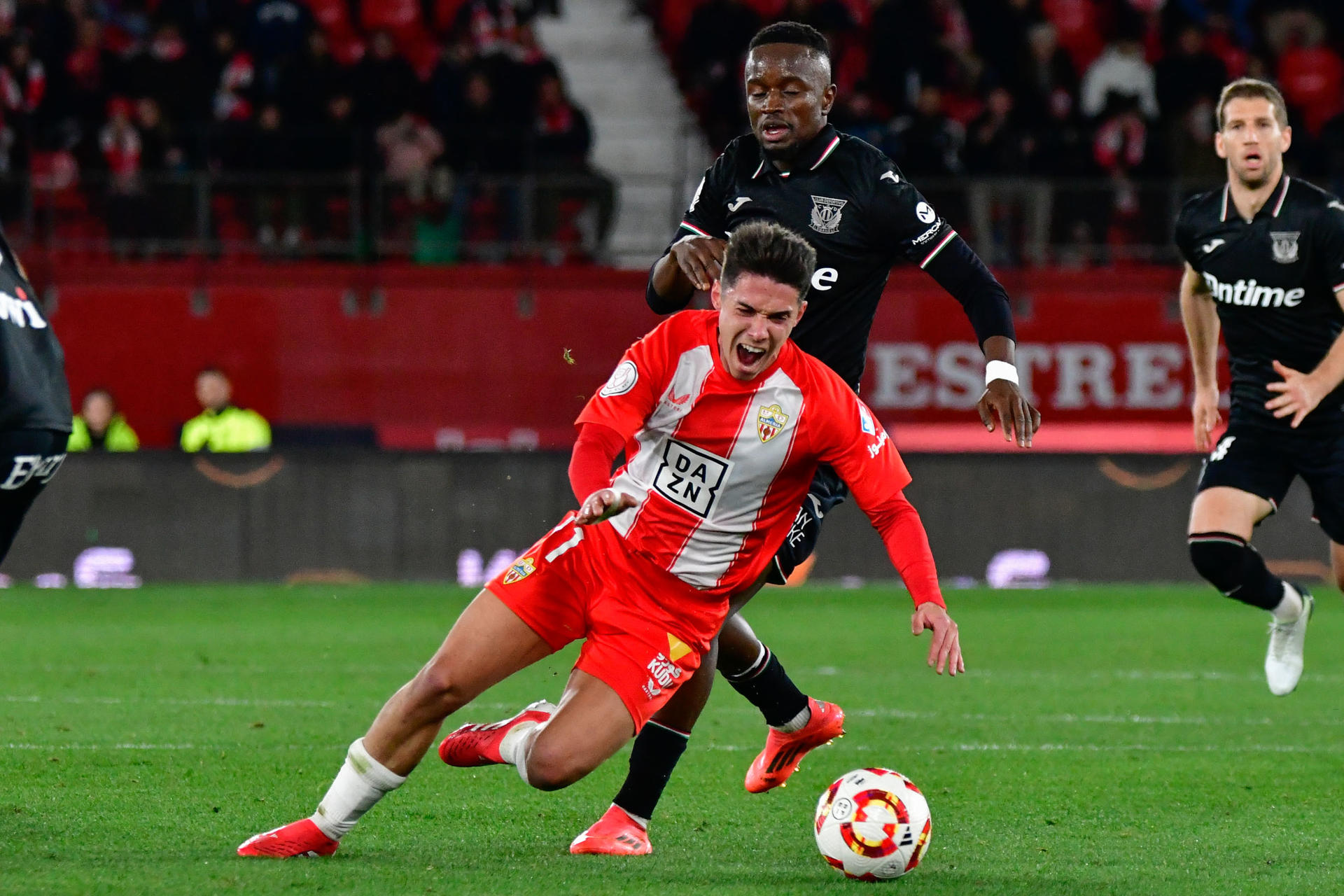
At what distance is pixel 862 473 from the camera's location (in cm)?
521

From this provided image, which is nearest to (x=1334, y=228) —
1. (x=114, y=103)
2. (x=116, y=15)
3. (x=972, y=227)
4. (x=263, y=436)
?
(x=972, y=227)

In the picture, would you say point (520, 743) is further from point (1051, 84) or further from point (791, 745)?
point (1051, 84)

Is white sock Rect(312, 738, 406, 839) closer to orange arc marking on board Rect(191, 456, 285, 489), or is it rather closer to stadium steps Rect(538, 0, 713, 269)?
orange arc marking on board Rect(191, 456, 285, 489)

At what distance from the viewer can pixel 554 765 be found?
5082mm

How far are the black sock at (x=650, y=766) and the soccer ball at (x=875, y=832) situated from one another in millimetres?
577

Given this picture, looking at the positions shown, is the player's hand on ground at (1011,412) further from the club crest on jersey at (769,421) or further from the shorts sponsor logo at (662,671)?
the shorts sponsor logo at (662,671)

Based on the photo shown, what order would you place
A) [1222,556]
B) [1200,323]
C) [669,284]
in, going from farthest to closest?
[1200,323] < [1222,556] < [669,284]

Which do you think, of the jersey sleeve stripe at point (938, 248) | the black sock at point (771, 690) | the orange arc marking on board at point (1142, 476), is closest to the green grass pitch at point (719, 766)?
the black sock at point (771, 690)

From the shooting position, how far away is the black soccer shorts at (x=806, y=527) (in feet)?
19.5

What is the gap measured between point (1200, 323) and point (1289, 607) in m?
1.26

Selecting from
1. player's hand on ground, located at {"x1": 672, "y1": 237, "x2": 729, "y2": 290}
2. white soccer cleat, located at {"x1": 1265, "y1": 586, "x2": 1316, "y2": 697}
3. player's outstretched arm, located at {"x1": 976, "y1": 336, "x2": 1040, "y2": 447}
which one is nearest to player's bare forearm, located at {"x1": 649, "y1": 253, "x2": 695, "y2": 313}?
player's hand on ground, located at {"x1": 672, "y1": 237, "x2": 729, "y2": 290}

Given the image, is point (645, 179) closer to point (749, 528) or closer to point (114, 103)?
point (114, 103)

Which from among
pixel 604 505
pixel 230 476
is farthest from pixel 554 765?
pixel 230 476

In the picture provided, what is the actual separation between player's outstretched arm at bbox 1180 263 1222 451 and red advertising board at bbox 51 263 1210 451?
8290 millimetres
